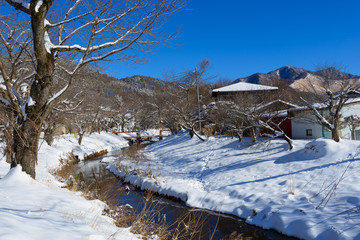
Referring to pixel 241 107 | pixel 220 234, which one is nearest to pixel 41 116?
pixel 220 234

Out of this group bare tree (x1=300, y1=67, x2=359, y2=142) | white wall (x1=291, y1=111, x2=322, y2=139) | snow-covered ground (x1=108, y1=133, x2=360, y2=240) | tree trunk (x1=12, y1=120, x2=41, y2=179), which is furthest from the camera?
white wall (x1=291, y1=111, x2=322, y2=139)

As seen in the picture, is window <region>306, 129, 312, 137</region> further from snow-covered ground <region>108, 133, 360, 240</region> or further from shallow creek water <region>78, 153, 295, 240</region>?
shallow creek water <region>78, 153, 295, 240</region>

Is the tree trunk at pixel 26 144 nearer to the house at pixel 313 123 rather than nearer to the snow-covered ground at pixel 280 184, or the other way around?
the snow-covered ground at pixel 280 184

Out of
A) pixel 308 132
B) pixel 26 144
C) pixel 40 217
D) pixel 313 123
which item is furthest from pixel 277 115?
pixel 40 217

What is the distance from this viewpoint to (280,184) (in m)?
8.25

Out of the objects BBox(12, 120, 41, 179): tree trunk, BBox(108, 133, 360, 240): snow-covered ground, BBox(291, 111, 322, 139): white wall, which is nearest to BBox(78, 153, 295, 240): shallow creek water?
BBox(108, 133, 360, 240): snow-covered ground

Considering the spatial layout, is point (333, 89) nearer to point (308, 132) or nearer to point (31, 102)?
point (308, 132)

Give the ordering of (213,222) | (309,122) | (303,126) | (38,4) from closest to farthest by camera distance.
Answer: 1. (38,4)
2. (213,222)
3. (309,122)
4. (303,126)

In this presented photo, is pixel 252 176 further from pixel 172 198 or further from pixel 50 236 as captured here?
pixel 50 236

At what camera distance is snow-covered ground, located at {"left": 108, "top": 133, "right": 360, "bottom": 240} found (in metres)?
5.85

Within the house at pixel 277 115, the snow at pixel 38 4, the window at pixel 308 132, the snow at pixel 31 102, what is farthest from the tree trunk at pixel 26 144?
the window at pixel 308 132

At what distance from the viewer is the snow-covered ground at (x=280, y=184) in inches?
230

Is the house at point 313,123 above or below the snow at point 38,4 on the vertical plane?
below

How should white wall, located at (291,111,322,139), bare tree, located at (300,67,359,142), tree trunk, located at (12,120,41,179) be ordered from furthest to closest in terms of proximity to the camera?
white wall, located at (291,111,322,139), bare tree, located at (300,67,359,142), tree trunk, located at (12,120,41,179)
